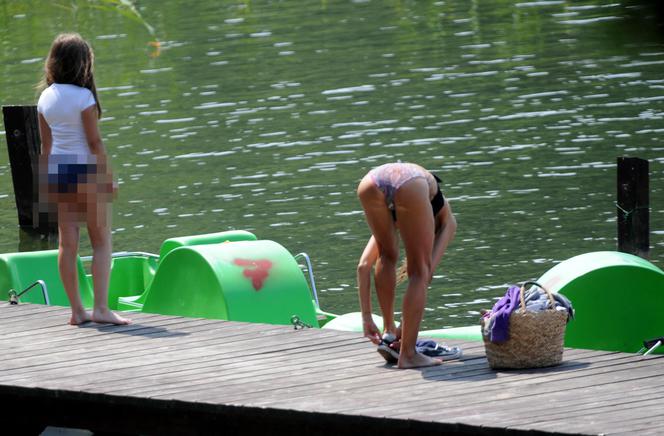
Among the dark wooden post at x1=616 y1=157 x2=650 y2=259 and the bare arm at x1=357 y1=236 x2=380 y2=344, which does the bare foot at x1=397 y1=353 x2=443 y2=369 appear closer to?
the bare arm at x1=357 y1=236 x2=380 y2=344

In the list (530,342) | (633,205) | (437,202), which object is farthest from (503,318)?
(633,205)

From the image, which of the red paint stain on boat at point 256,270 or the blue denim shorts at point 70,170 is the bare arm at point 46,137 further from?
the red paint stain on boat at point 256,270

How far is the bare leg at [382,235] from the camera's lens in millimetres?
7574

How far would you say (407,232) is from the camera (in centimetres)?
748

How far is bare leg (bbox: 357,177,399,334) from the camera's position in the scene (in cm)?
757

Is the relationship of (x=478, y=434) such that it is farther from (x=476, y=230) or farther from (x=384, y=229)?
(x=476, y=230)

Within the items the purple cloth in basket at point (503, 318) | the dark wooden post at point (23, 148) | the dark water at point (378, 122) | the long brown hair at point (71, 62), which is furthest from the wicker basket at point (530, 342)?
the dark wooden post at point (23, 148)

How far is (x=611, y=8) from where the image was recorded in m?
33.1

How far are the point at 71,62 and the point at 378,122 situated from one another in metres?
14.1

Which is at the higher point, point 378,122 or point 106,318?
point 106,318

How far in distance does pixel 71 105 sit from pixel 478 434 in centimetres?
353

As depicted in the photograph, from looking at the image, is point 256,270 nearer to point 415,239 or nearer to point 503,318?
point 415,239

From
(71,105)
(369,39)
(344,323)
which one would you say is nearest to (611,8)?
(369,39)

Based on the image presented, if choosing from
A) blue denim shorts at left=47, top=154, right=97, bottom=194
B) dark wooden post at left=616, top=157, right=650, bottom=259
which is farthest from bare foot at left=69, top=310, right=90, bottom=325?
dark wooden post at left=616, top=157, right=650, bottom=259
